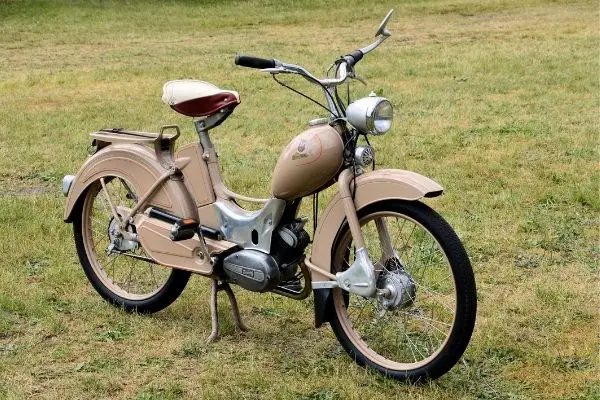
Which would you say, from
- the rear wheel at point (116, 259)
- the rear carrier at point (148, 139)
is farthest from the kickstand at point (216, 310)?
the rear carrier at point (148, 139)

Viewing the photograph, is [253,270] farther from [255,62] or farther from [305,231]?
[255,62]

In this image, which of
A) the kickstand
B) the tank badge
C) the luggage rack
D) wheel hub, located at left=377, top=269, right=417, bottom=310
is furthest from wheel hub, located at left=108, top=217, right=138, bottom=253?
wheel hub, located at left=377, top=269, right=417, bottom=310

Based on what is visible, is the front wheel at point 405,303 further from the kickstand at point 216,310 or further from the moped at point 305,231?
the kickstand at point 216,310

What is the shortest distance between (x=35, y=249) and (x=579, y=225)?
3.53 meters

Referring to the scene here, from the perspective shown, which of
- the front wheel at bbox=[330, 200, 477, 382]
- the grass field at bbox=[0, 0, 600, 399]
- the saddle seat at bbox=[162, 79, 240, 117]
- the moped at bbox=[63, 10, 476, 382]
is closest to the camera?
the front wheel at bbox=[330, 200, 477, 382]

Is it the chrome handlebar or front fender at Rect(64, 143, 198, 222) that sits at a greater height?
the chrome handlebar

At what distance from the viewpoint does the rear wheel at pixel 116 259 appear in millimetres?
4258

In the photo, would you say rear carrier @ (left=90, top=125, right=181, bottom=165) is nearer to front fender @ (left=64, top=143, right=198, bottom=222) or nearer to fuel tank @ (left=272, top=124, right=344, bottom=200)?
front fender @ (left=64, top=143, right=198, bottom=222)

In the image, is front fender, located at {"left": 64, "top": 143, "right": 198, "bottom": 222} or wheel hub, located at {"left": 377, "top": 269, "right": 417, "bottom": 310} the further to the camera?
front fender, located at {"left": 64, "top": 143, "right": 198, "bottom": 222}

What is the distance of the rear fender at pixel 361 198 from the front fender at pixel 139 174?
0.76 m

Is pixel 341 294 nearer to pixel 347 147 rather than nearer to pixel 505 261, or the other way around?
pixel 347 147

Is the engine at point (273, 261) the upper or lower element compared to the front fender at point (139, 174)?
lower

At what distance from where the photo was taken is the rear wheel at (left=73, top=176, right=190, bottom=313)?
4258mm

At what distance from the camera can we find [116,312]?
4320 mm
